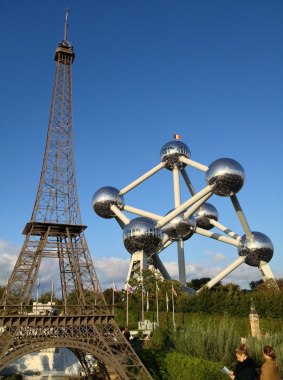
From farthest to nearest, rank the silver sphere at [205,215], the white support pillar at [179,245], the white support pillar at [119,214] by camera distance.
Result: the silver sphere at [205,215], the white support pillar at [179,245], the white support pillar at [119,214]

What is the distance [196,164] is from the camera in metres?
40.7

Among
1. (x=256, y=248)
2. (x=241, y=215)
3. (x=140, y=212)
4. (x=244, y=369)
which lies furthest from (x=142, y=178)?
(x=244, y=369)

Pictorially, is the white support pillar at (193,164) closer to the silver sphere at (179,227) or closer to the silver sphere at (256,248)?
the silver sphere at (179,227)

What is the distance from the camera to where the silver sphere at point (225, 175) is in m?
36.2

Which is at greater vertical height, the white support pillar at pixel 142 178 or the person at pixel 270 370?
the white support pillar at pixel 142 178

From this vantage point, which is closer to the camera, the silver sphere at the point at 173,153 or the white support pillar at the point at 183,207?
the white support pillar at the point at 183,207

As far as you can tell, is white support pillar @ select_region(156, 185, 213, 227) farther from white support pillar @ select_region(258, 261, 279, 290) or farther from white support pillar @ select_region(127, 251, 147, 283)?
white support pillar @ select_region(258, 261, 279, 290)

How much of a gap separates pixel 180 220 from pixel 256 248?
7823 mm

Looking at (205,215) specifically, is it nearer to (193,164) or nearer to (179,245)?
(179,245)

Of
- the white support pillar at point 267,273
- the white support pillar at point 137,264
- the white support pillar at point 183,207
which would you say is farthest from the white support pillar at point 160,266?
the white support pillar at point 267,273

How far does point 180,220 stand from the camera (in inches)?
1569

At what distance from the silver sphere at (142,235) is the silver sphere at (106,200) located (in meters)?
5.95

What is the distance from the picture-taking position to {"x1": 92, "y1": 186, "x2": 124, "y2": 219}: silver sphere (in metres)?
41.2

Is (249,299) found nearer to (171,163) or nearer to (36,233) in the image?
(171,163)
